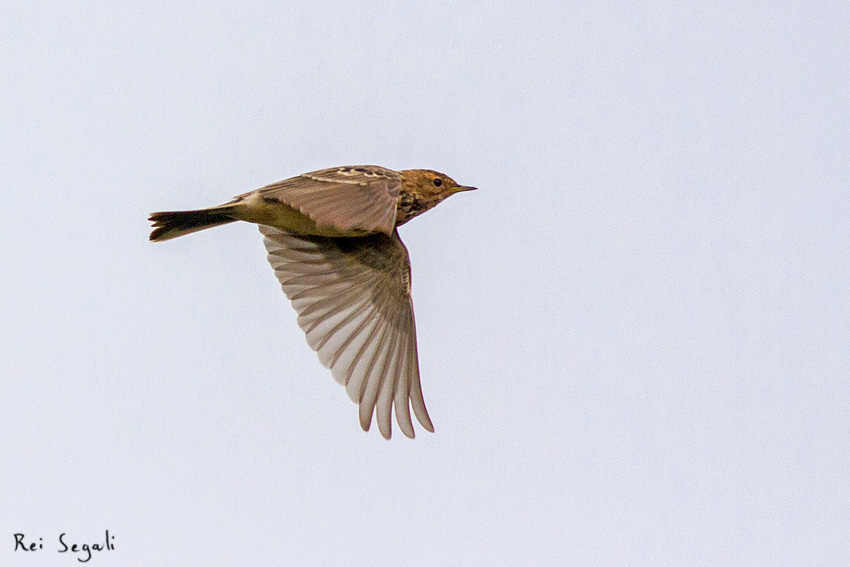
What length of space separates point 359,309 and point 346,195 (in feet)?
5.99

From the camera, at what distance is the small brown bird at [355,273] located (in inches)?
402

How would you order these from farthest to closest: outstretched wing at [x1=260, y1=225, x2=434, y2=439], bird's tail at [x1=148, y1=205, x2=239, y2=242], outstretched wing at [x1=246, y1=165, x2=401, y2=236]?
1. outstretched wing at [x1=260, y1=225, x2=434, y2=439]
2. bird's tail at [x1=148, y1=205, x2=239, y2=242]
3. outstretched wing at [x1=246, y1=165, x2=401, y2=236]

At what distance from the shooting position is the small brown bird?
33.5 feet

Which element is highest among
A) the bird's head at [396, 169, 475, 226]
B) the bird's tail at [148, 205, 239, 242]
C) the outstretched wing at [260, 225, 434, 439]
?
the bird's head at [396, 169, 475, 226]

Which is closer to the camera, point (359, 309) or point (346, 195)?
point (346, 195)

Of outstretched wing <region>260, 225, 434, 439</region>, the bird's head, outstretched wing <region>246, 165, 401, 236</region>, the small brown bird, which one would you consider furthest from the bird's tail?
the bird's head

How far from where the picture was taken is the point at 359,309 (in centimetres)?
1135

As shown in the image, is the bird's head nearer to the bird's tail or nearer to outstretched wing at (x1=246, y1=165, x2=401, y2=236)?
outstretched wing at (x1=246, y1=165, x2=401, y2=236)

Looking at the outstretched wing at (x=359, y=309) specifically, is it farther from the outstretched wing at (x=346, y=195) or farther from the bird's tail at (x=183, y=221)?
the bird's tail at (x=183, y=221)

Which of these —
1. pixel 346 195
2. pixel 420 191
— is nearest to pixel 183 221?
pixel 346 195

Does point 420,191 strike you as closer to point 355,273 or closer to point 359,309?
point 355,273

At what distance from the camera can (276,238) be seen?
1130 cm

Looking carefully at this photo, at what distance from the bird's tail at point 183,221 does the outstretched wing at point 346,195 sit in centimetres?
38

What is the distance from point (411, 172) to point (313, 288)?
4.06 ft
